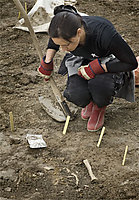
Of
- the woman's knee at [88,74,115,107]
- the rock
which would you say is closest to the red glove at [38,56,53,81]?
the woman's knee at [88,74,115,107]

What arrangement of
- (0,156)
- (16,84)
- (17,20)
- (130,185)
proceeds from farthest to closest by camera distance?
(17,20)
(16,84)
(0,156)
(130,185)

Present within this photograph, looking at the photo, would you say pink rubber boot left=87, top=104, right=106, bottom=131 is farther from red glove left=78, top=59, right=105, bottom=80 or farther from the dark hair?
the dark hair

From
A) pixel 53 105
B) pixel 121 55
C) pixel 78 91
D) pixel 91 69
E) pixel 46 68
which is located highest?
pixel 121 55

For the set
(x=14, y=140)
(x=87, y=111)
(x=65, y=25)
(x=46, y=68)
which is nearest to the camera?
(x=65, y=25)

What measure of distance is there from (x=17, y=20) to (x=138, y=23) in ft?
5.79

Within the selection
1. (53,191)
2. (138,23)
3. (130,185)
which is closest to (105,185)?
(130,185)

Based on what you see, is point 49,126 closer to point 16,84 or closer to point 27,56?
point 16,84

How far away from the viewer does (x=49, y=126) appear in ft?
9.90

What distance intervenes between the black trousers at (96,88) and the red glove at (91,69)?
2.4 inches

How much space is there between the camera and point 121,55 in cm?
250

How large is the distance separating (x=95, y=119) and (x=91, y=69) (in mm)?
489

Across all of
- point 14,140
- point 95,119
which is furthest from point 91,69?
point 14,140

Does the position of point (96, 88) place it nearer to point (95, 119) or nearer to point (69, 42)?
point (95, 119)

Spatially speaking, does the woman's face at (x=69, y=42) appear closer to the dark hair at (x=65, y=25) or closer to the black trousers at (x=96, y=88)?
the dark hair at (x=65, y=25)
